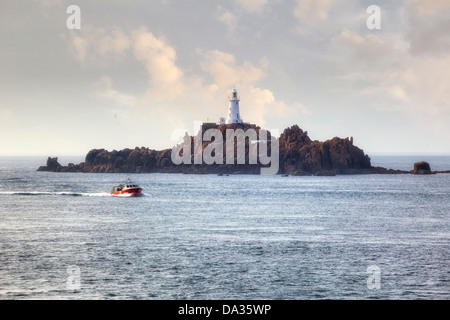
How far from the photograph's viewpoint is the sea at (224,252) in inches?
1292

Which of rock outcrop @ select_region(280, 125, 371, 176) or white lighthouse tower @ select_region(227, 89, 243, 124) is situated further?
white lighthouse tower @ select_region(227, 89, 243, 124)

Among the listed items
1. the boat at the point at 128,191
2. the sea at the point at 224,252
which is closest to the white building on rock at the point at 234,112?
the boat at the point at 128,191

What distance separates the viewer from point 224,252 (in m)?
43.3

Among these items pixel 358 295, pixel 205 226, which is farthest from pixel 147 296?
pixel 205 226

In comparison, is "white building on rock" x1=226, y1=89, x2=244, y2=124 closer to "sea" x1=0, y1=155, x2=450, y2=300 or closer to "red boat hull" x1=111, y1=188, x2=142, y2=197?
"red boat hull" x1=111, y1=188, x2=142, y2=197

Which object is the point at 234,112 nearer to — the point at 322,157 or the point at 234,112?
the point at 234,112

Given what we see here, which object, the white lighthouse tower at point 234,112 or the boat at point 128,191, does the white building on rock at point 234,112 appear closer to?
the white lighthouse tower at point 234,112

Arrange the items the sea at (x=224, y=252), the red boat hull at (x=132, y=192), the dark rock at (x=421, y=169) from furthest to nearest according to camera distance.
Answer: the dark rock at (x=421, y=169)
the red boat hull at (x=132, y=192)
the sea at (x=224, y=252)

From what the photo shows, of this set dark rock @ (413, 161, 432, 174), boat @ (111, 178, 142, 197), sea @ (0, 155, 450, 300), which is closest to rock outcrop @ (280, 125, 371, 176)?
dark rock @ (413, 161, 432, 174)

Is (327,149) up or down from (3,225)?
up

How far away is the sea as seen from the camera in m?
32.8
